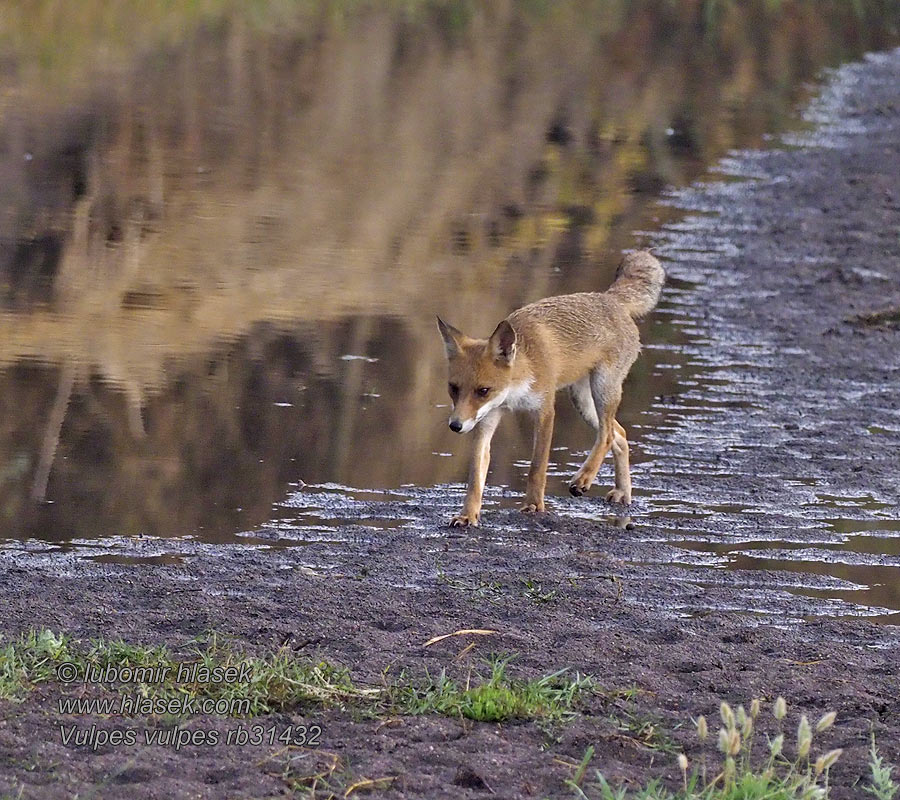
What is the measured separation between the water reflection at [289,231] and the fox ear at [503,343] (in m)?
0.83

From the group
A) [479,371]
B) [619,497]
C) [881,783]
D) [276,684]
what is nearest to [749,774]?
[881,783]

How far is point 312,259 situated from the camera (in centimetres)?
1406

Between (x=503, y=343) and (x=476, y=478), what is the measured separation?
715 millimetres

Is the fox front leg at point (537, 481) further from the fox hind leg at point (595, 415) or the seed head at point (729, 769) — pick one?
the seed head at point (729, 769)

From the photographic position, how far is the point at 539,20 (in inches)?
1437

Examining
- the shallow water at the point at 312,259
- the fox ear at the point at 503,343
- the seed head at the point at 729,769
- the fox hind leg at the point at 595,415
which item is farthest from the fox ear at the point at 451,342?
the seed head at the point at 729,769

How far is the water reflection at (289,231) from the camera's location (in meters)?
8.97

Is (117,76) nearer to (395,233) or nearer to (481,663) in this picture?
(395,233)

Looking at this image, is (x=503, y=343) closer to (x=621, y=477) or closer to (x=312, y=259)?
(x=621, y=477)

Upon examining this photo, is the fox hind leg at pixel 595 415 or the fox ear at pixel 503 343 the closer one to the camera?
the fox ear at pixel 503 343

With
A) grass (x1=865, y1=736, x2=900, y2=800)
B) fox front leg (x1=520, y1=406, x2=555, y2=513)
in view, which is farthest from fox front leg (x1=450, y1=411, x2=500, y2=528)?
grass (x1=865, y1=736, x2=900, y2=800)

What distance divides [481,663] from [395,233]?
9.97 meters

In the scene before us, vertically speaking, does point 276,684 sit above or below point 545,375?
below

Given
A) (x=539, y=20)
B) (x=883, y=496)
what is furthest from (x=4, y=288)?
(x=539, y=20)
